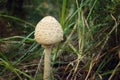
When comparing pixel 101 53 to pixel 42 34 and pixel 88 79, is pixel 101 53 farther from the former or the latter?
pixel 42 34

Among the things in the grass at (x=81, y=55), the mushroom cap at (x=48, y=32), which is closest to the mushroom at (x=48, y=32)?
the mushroom cap at (x=48, y=32)

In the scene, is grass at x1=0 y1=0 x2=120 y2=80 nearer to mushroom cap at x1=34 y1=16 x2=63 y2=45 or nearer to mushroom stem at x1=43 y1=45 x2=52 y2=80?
mushroom stem at x1=43 y1=45 x2=52 y2=80

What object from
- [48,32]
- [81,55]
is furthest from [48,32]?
[81,55]

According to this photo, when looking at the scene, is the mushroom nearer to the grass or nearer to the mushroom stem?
the mushroom stem

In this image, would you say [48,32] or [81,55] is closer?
[48,32]

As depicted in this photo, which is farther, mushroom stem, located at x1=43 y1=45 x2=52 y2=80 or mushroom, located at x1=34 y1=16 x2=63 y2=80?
mushroom stem, located at x1=43 y1=45 x2=52 y2=80

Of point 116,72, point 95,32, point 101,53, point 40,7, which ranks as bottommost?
point 116,72

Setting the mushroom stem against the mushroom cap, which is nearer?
the mushroom cap

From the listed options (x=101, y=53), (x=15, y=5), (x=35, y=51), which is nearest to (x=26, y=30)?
(x=35, y=51)

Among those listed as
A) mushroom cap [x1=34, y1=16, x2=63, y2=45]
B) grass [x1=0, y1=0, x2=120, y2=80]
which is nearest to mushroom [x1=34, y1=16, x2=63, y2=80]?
mushroom cap [x1=34, y1=16, x2=63, y2=45]

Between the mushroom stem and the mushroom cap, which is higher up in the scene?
the mushroom cap

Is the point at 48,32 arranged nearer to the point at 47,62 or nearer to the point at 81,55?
the point at 47,62
